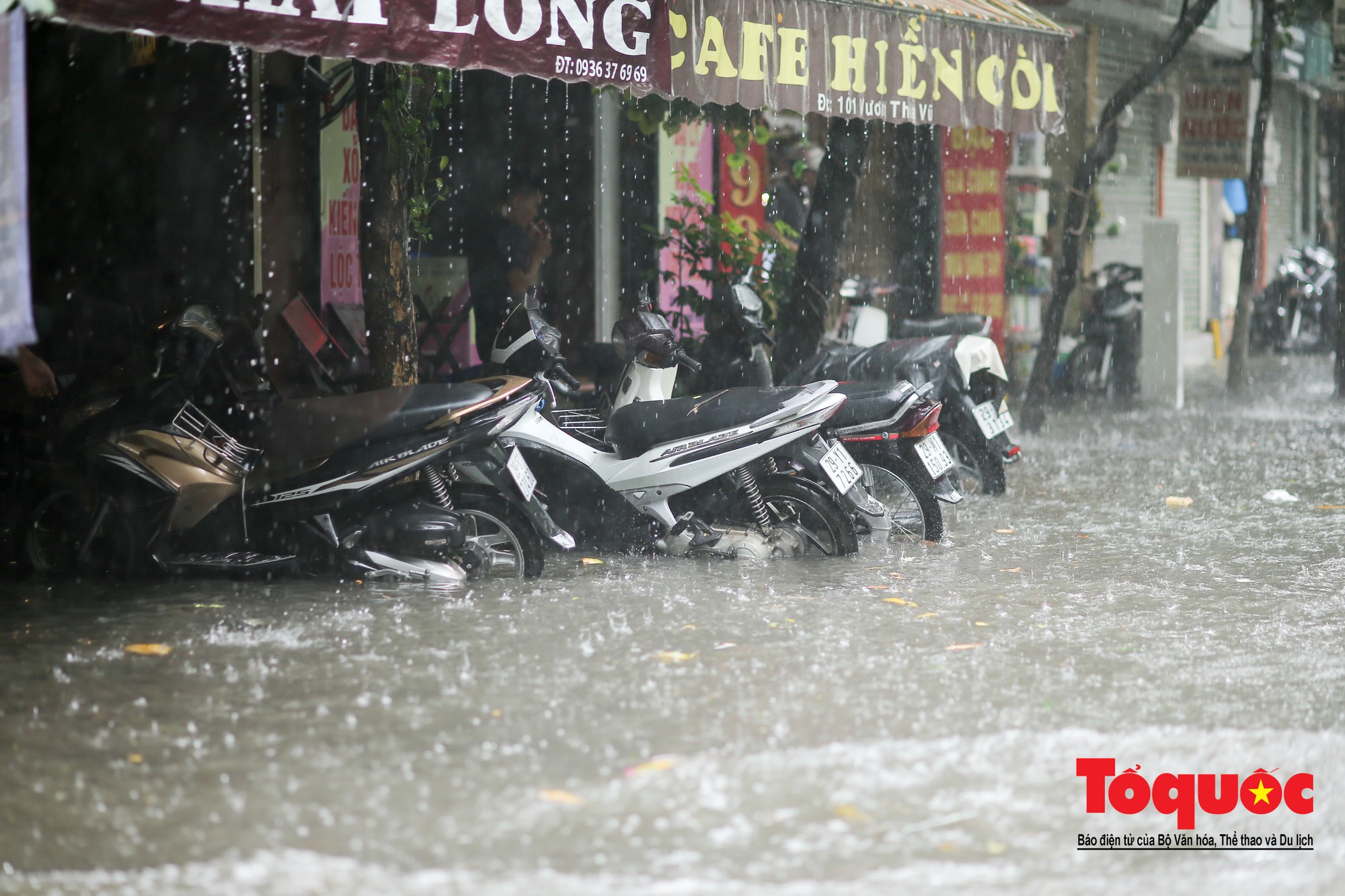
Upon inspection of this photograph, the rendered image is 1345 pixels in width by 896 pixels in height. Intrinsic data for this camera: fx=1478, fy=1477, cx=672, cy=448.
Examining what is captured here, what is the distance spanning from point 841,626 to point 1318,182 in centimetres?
2969

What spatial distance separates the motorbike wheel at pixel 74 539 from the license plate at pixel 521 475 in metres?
1.74

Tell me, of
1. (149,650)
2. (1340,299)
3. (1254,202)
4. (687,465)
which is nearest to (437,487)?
(687,465)

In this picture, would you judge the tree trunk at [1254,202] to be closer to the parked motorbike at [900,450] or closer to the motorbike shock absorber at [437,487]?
the parked motorbike at [900,450]

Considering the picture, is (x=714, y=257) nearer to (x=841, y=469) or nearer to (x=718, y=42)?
(x=718, y=42)

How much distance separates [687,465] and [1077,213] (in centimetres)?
728

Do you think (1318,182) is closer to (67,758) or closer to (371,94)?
(371,94)

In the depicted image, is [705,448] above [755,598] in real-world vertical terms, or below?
above

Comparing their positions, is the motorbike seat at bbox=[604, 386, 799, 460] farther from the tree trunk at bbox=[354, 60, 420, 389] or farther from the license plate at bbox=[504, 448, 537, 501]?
the tree trunk at bbox=[354, 60, 420, 389]

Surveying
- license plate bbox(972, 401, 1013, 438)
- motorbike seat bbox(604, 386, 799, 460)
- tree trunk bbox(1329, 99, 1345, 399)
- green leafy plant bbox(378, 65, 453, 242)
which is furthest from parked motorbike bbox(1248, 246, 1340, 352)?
motorbike seat bbox(604, 386, 799, 460)

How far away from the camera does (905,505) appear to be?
7.75 m

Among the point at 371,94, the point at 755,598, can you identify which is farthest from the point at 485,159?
the point at 755,598

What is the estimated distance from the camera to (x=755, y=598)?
620cm

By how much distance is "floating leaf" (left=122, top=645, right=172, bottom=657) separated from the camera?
523 centimetres

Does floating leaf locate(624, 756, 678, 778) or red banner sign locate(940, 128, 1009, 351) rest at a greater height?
red banner sign locate(940, 128, 1009, 351)
